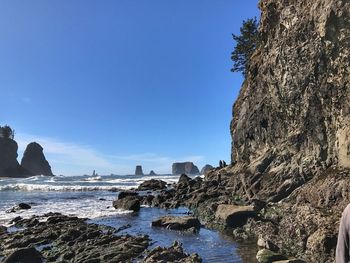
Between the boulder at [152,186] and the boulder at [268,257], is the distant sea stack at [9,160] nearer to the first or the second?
the boulder at [152,186]

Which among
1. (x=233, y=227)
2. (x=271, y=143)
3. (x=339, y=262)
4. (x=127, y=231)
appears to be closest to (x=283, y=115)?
(x=271, y=143)

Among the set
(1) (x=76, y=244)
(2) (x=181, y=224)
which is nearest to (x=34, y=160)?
(2) (x=181, y=224)

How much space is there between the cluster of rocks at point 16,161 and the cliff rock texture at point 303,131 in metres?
148

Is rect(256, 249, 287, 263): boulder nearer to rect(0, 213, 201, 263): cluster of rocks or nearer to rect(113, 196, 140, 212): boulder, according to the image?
rect(0, 213, 201, 263): cluster of rocks

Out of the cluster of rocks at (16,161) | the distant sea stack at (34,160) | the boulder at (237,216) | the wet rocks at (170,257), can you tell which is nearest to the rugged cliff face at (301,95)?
the boulder at (237,216)

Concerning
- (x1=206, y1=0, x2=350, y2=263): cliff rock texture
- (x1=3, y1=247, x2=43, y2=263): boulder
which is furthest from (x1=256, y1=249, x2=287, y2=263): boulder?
(x1=3, y1=247, x2=43, y2=263): boulder

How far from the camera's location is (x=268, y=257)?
15.4 metres

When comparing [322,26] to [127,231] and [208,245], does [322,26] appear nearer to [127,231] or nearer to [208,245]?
[208,245]

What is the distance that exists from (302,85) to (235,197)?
11.8 meters

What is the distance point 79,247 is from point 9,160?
161 m

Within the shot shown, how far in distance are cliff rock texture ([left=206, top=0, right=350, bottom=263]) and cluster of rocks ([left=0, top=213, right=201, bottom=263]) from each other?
219 inches

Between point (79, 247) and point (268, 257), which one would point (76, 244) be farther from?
point (268, 257)

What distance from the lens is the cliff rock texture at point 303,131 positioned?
18.7 m

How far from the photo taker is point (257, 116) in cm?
4319
